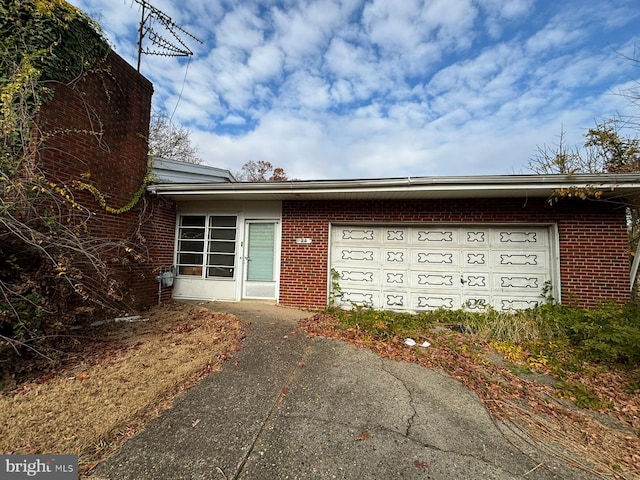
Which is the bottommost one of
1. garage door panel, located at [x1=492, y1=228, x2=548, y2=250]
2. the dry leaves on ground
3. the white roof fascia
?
the dry leaves on ground

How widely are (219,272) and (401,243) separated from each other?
4.39 m

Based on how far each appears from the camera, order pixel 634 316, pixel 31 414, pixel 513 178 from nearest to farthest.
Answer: pixel 31 414 < pixel 634 316 < pixel 513 178

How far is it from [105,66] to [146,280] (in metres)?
4.14

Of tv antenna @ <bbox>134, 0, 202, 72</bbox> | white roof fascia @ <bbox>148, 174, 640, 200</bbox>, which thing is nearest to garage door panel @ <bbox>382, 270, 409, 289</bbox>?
white roof fascia @ <bbox>148, 174, 640, 200</bbox>

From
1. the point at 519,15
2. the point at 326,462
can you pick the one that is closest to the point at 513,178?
the point at 519,15

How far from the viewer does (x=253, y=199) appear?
6781 mm

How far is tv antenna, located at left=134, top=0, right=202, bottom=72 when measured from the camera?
23.9ft

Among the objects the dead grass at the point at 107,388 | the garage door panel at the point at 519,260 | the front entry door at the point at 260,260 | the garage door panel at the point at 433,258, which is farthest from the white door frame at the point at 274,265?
the garage door panel at the point at 519,260

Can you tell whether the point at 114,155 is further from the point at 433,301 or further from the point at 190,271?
the point at 433,301

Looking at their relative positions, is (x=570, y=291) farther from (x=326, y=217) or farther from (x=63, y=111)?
(x=63, y=111)

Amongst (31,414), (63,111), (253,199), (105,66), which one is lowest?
(31,414)

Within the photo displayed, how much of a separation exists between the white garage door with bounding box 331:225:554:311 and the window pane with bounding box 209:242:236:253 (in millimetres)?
2463

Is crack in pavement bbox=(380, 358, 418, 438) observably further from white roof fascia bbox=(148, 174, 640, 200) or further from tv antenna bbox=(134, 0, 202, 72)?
tv antenna bbox=(134, 0, 202, 72)

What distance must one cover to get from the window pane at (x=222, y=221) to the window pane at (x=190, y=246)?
0.58 metres
